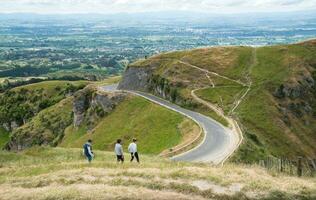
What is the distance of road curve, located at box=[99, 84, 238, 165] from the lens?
64.6 metres

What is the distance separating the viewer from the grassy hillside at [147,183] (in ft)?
111

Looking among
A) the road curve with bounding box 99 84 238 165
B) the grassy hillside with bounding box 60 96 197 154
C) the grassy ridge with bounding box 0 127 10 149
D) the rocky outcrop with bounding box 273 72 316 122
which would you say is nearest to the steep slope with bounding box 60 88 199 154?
the grassy hillside with bounding box 60 96 197 154

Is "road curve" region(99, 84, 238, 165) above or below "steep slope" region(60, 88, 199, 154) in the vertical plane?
above

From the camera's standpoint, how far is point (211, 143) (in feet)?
243

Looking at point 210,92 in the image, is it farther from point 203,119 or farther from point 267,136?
point 267,136

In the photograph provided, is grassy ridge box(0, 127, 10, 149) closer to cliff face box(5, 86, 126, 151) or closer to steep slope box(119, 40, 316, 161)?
cliff face box(5, 86, 126, 151)

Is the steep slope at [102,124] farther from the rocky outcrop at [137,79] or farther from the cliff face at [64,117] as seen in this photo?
the rocky outcrop at [137,79]

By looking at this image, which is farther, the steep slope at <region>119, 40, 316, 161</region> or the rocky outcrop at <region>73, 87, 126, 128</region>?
the rocky outcrop at <region>73, 87, 126, 128</region>

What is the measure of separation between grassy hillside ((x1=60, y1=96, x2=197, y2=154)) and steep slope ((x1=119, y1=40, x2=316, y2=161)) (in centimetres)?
812

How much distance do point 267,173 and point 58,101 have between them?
145 meters

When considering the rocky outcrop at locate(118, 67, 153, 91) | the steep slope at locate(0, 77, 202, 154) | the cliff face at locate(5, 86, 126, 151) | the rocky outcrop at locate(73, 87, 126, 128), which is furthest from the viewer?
the rocky outcrop at locate(118, 67, 153, 91)

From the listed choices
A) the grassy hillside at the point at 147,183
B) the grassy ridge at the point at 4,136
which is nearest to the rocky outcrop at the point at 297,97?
the grassy hillside at the point at 147,183

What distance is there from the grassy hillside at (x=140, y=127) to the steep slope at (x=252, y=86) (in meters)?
8.12

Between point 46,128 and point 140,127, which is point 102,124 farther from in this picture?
point 46,128
